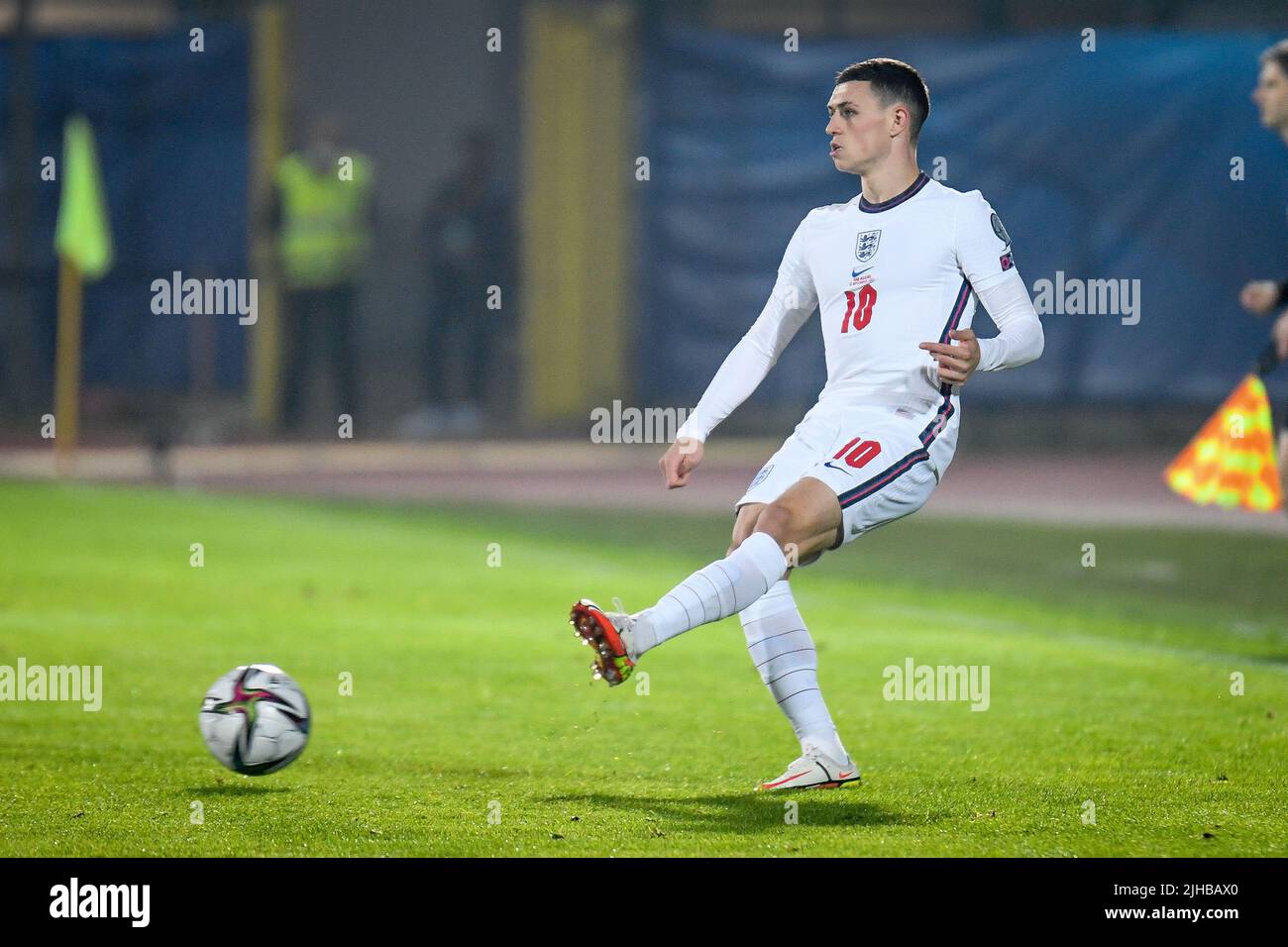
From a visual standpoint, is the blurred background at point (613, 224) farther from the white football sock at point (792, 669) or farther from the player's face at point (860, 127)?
the player's face at point (860, 127)

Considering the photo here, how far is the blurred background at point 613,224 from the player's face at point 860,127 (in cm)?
1166

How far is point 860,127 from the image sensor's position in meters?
5.65

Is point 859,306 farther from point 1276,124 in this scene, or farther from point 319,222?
point 319,222

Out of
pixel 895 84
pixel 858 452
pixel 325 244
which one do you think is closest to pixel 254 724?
pixel 858 452

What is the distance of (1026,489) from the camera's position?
52.3 ft

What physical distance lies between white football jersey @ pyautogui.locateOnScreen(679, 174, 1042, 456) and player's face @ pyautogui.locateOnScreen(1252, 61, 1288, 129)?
3163 millimetres

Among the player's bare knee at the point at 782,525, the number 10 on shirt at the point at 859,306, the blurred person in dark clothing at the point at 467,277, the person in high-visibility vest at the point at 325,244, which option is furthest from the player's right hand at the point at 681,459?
the blurred person in dark clothing at the point at 467,277

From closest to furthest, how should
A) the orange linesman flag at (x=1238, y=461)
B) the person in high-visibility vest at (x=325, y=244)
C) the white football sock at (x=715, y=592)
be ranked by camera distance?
the white football sock at (x=715, y=592) → the orange linesman flag at (x=1238, y=461) → the person in high-visibility vest at (x=325, y=244)

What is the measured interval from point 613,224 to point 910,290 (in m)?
14.7

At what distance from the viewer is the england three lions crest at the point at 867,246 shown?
561 cm

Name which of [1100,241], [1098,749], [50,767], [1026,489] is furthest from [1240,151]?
[50,767]

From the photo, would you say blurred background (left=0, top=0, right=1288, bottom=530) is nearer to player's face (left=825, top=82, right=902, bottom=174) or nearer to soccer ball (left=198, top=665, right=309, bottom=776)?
soccer ball (left=198, top=665, right=309, bottom=776)

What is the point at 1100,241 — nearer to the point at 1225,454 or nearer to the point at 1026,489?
the point at 1026,489

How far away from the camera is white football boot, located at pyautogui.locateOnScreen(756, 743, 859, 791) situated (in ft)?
18.7
